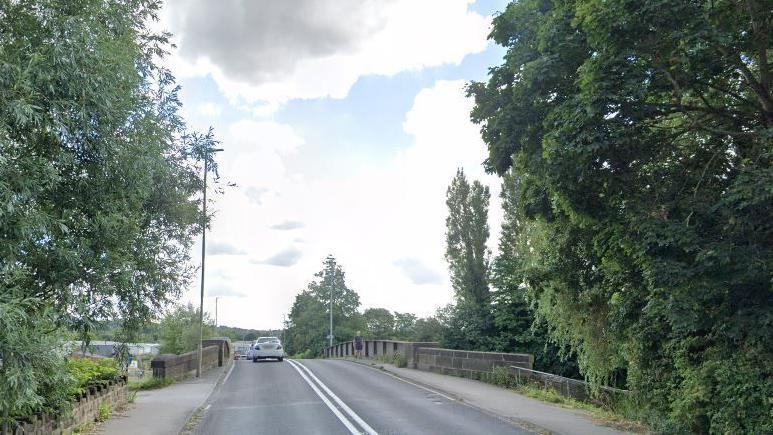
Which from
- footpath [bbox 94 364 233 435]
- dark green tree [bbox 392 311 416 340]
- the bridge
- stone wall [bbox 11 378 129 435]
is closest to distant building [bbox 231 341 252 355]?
dark green tree [bbox 392 311 416 340]

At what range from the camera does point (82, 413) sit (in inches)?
422

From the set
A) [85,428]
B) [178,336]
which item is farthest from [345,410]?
[178,336]

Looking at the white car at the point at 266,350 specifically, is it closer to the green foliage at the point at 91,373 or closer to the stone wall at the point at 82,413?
the green foliage at the point at 91,373

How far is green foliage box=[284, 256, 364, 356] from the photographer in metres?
92.4

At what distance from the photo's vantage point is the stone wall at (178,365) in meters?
21.0

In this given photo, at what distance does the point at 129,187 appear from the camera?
772 centimetres

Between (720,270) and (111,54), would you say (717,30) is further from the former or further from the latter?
(111,54)

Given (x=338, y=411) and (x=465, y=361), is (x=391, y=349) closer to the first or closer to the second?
(x=465, y=361)

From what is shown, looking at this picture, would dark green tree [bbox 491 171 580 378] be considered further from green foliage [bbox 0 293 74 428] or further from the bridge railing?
green foliage [bbox 0 293 74 428]

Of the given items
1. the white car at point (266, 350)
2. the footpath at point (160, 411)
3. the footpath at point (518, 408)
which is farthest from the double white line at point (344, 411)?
the white car at point (266, 350)

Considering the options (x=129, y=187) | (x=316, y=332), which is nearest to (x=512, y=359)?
(x=129, y=187)

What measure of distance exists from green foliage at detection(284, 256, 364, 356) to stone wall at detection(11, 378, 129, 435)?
76.1 metres

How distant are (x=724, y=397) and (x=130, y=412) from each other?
11963 millimetres

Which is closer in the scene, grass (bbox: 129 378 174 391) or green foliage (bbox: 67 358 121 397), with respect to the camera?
green foliage (bbox: 67 358 121 397)
